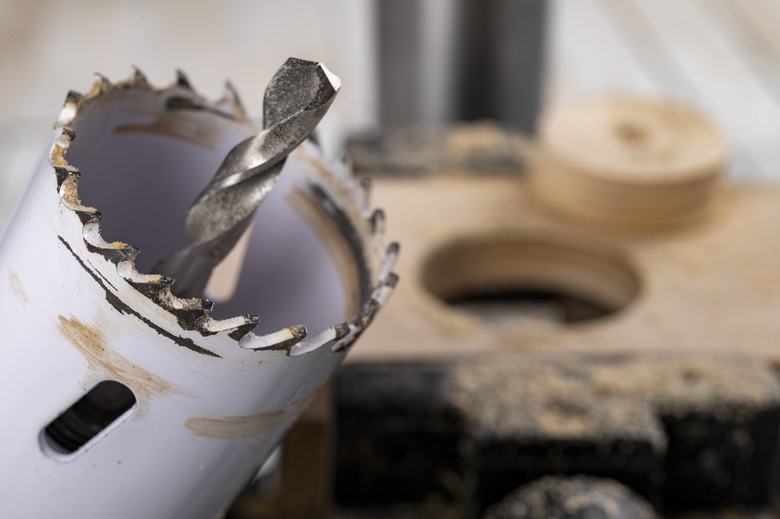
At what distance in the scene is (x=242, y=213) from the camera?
1.68 ft

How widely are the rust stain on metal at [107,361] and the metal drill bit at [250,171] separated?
0.28ft

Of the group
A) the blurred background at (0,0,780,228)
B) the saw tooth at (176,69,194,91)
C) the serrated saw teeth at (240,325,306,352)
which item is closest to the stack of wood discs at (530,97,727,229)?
the blurred background at (0,0,780,228)

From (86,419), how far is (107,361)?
65 mm

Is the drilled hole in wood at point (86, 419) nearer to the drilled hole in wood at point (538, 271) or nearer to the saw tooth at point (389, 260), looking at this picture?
the saw tooth at point (389, 260)

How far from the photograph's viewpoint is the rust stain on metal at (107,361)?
468mm

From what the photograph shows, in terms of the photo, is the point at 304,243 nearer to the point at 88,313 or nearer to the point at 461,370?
the point at 88,313

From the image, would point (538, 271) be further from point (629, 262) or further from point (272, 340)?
point (272, 340)

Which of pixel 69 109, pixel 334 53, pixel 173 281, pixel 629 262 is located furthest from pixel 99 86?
pixel 334 53

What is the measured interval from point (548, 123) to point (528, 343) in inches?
17.7

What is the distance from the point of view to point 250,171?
0.50m

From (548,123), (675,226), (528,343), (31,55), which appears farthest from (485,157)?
(31,55)

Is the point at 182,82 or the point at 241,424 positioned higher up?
the point at 182,82

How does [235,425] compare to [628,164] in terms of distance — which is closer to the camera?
[235,425]

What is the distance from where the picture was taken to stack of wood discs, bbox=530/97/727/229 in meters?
1.39
